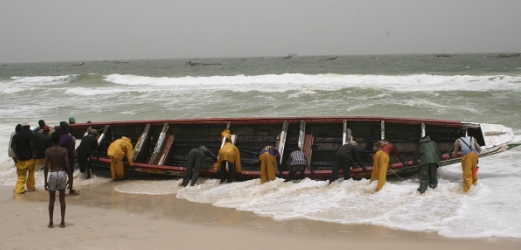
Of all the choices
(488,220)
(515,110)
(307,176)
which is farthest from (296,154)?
(515,110)

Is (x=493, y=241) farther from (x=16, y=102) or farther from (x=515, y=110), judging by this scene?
(x=16, y=102)

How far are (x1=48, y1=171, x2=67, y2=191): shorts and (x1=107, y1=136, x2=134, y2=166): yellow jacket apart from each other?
114 inches

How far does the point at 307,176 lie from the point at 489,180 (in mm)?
3322

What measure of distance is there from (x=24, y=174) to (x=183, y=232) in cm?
395

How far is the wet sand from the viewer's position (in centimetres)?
592

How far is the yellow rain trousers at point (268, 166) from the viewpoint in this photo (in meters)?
8.59

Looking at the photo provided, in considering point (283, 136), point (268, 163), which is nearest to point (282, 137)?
point (283, 136)

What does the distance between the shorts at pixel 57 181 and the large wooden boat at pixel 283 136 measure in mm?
2955

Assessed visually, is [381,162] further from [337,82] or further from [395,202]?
[337,82]

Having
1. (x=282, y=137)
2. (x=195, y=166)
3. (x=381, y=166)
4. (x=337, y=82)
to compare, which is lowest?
(x=195, y=166)

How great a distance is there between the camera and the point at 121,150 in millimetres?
9367

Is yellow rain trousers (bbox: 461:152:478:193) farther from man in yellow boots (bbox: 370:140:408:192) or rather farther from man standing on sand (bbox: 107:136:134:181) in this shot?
man standing on sand (bbox: 107:136:134:181)

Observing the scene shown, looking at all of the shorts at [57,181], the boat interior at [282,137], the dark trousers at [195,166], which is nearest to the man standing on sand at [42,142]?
the boat interior at [282,137]

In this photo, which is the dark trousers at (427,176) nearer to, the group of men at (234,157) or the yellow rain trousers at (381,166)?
the group of men at (234,157)
